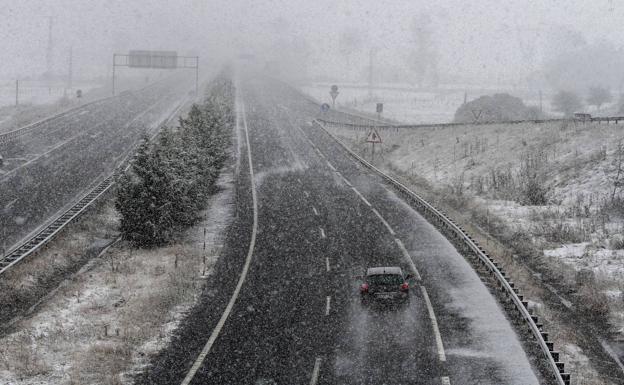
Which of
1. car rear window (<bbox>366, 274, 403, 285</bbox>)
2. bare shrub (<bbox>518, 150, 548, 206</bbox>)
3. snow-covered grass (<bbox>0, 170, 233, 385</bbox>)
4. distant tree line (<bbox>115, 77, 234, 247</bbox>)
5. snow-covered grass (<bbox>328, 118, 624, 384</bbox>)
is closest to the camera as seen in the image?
snow-covered grass (<bbox>0, 170, 233, 385</bbox>)

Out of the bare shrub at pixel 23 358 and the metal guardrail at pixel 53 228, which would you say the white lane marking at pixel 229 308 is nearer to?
the bare shrub at pixel 23 358

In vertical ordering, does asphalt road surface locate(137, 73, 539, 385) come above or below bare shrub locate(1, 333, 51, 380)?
above

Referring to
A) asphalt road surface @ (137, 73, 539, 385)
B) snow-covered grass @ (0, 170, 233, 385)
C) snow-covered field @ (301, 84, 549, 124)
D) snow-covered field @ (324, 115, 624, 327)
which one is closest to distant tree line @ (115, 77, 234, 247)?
snow-covered grass @ (0, 170, 233, 385)

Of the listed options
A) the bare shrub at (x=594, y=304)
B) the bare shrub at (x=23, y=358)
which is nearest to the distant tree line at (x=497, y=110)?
the bare shrub at (x=594, y=304)

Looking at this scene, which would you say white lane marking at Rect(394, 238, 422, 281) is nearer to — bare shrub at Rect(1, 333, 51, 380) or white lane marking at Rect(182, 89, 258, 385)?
white lane marking at Rect(182, 89, 258, 385)

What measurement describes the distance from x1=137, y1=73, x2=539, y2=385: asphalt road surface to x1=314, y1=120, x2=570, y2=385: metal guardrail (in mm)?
559

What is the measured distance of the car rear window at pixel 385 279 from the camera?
2116 cm

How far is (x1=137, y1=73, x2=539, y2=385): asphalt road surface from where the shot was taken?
53.4ft

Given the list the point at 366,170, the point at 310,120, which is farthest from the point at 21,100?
the point at 366,170

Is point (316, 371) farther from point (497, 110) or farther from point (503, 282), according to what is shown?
point (497, 110)

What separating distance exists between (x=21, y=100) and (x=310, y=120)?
6938 centimetres

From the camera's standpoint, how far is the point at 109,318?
66.8 ft

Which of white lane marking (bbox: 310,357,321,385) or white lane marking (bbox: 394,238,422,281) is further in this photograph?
white lane marking (bbox: 394,238,422,281)

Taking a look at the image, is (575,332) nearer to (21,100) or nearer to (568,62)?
(21,100)
